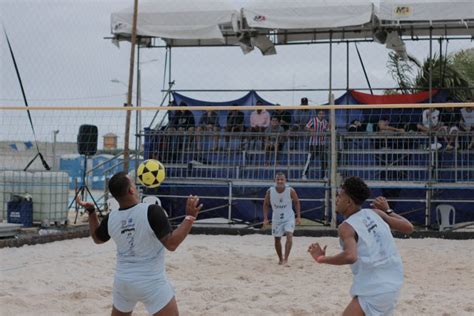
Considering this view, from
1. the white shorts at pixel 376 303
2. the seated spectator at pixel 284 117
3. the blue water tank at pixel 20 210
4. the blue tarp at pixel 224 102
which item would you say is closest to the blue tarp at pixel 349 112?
the blue tarp at pixel 224 102

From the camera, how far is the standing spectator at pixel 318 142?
11594 mm

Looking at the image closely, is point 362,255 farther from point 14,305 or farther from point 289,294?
point 14,305

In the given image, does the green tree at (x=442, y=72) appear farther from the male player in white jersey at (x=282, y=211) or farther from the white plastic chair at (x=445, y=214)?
the male player in white jersey at (x=282, y=211)

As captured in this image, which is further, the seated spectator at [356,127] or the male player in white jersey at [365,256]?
the seated spectator at [356,127]

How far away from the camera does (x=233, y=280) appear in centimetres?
714

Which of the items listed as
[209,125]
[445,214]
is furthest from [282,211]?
[445,214]

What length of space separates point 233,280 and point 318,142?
4.95 metres

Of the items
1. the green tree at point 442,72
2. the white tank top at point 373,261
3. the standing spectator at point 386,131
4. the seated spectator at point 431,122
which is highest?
the green tree at point 442,72

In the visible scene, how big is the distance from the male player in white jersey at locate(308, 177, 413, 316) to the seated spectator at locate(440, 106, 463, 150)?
792cm

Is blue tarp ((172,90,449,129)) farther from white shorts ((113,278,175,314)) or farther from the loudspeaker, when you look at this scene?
white shorts ((113,278,175,314))

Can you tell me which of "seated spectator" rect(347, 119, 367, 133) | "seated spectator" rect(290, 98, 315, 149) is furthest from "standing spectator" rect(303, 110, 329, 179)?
"seated spectator" rect(347, 119, 367, 133)

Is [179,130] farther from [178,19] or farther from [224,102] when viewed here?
[178,19]

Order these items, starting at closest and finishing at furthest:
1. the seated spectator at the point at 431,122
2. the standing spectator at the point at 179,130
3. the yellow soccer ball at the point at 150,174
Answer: the yellow soccer ball at the point at 150,174 → the seated spectator at the point at 431,122 → the standing spectator at the point at 179,130

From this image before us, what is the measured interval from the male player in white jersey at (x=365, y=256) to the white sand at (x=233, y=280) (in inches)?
76.8
